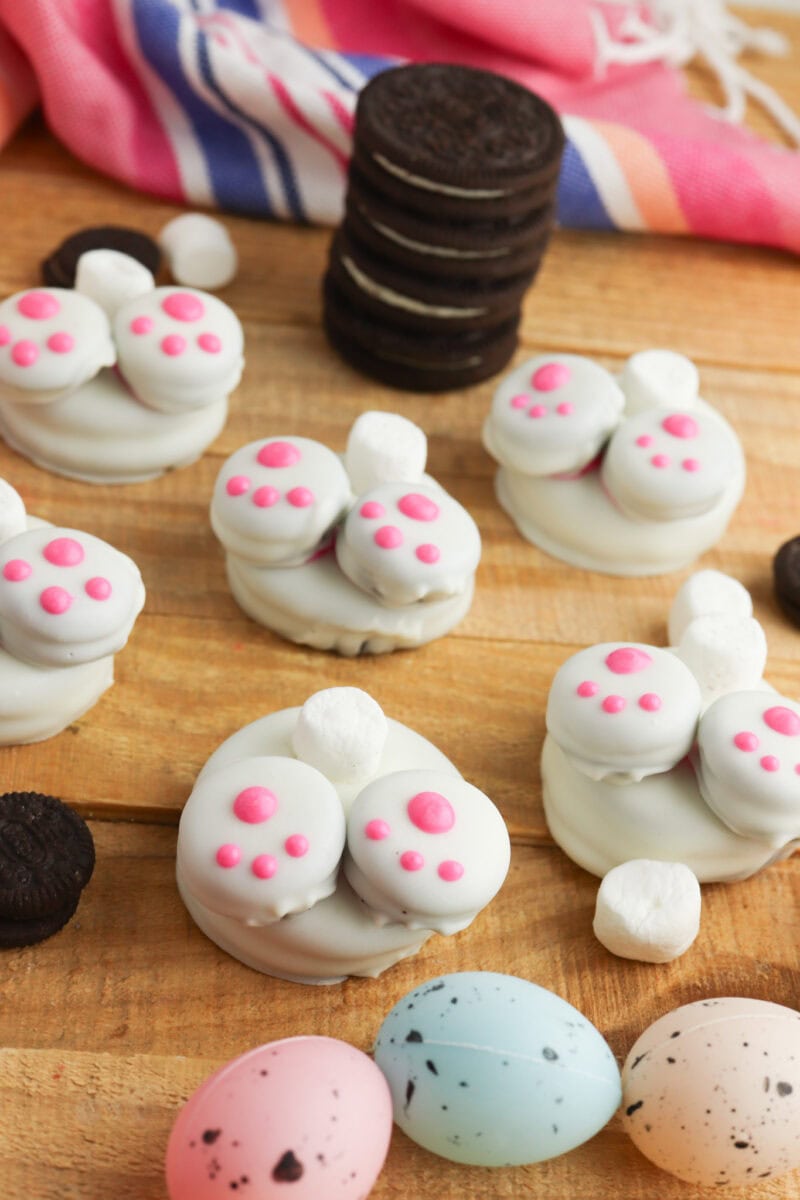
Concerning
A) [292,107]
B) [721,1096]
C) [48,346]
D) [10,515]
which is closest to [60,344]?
[48,346]

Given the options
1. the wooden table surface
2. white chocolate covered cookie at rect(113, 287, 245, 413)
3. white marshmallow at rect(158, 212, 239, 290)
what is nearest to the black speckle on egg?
the wooden table surface

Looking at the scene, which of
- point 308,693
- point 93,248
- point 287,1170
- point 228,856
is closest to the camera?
point 287,1170

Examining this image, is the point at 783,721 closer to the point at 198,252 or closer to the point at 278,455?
the point at 278,455

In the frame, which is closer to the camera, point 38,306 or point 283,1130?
point 283,1130

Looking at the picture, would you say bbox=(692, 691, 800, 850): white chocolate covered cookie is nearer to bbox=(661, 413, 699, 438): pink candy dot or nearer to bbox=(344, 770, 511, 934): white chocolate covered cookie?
bbox=(344, 770, 511, 934): white chocolate covered cookie

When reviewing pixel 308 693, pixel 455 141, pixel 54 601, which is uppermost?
pixel 455 141

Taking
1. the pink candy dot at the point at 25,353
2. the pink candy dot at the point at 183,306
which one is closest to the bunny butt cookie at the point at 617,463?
the pink candy dot at the point at 183,306
